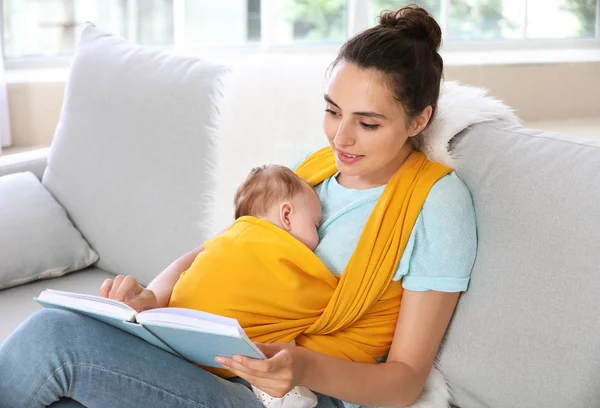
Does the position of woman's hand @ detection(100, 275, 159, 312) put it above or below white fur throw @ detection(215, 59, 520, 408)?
below

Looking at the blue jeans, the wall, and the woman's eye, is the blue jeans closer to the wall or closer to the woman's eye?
the woman's eye

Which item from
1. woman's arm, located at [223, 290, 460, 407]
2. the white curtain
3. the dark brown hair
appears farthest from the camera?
the white curtain

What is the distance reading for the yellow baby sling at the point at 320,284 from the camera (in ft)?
4.65

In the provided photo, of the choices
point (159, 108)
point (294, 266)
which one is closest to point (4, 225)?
point (159, 108)

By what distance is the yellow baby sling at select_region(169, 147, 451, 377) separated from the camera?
4.65 feet

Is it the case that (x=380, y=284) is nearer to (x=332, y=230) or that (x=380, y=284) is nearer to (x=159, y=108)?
(x=332, y=230)

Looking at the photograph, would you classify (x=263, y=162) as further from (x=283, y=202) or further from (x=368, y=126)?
(x=368, y=126)

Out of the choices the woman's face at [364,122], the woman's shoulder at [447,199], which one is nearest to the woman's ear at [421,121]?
the woman's face at [364,122]

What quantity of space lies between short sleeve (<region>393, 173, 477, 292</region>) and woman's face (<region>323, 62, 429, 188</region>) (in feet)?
0.37

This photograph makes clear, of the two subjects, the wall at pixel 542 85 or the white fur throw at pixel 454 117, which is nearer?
the white fur throw at pixel 454 117

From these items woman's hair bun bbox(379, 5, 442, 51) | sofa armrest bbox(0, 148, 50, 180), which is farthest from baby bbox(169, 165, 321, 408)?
sofa armrest bbox(0, 148, 50, 180)

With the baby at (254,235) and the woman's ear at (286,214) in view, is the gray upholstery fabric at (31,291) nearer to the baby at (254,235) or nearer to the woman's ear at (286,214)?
the baby at (254,235)

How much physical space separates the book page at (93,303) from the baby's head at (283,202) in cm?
36

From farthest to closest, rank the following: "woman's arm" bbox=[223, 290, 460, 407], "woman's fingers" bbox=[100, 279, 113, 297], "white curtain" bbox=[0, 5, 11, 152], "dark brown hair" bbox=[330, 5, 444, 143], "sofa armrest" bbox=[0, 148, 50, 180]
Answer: "white curtain" bbox=[0, 5, 11, 152], "sofa armrest" bbox=[0, 148, 50, 180], "woman's fingers" bbox=[100, 279, 113, 297], "dark brown hair" bbox=[330, 5, 444, 143], "woman's arm" bbox=[223, 290, 460, 407]
